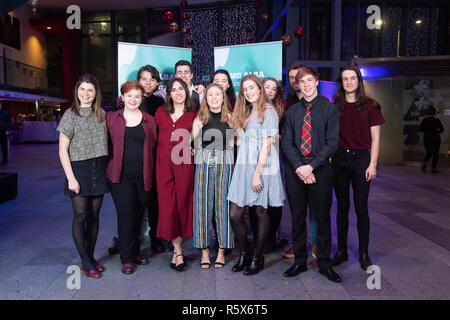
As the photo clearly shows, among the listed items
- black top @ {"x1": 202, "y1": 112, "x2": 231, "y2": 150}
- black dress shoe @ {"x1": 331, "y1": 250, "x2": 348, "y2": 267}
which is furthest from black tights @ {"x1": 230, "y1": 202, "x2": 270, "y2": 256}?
black dress shoe @ {"x1": 331, "y1": 250, "x2": 348, "y2": 267}

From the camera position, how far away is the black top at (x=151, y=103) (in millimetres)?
3292

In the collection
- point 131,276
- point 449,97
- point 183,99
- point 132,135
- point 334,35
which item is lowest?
point 131,276

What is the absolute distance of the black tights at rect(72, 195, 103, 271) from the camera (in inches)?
107

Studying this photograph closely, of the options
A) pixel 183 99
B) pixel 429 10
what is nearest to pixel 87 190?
pixel 183 99

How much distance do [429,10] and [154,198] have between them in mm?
10183

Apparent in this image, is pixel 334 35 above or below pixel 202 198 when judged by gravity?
above

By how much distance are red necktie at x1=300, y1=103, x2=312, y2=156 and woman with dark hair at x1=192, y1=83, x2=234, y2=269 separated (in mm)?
600

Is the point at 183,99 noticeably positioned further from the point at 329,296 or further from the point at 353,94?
the point at 329,296

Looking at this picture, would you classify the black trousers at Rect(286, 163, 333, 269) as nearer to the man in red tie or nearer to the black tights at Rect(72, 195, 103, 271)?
the man in red tie

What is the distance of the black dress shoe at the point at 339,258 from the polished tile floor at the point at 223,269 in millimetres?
48

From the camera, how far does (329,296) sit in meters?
2.44

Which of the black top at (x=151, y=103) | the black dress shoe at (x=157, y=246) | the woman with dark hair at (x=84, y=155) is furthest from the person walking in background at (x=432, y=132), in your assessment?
the woman with dark hair at (x=84, y=155)
